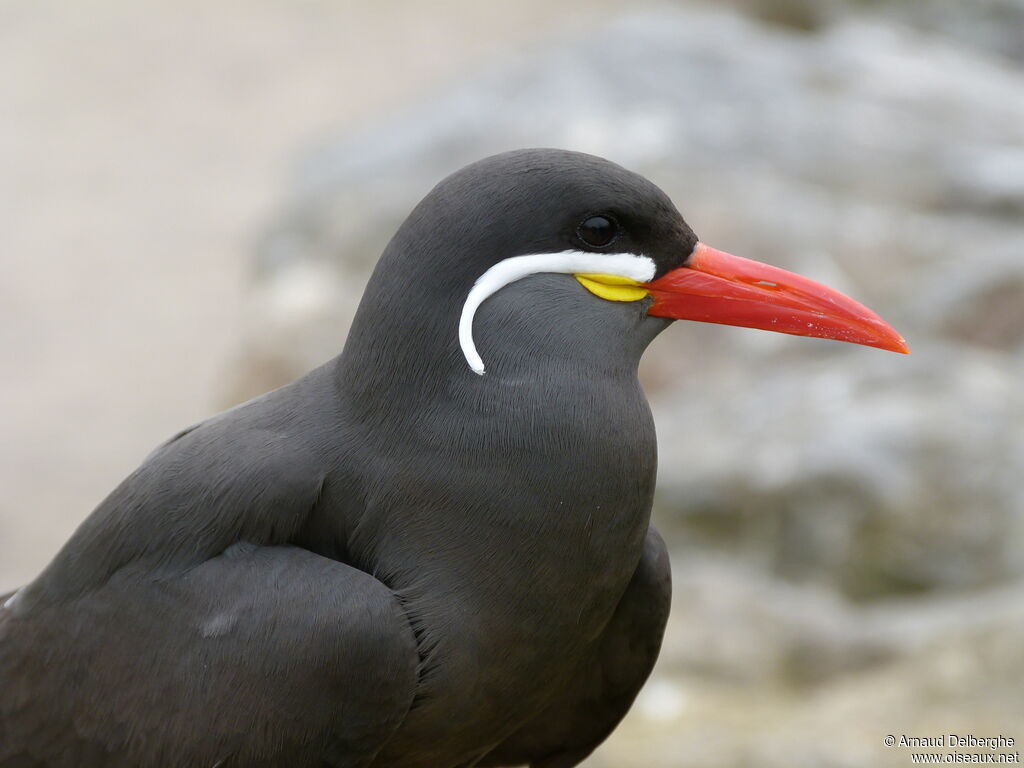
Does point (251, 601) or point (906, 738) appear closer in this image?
point (251, 601)

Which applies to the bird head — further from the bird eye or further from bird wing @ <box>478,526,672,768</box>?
bird wing @ <box>478,526,672,768</box>

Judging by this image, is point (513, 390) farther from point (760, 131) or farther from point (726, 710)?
point (760, 131)

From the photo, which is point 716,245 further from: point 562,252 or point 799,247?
point 562,252

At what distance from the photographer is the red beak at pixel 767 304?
3180 millimetres

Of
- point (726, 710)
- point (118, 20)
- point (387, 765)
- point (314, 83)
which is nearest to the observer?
point (387, 765)

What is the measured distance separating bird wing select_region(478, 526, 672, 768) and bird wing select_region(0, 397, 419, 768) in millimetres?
665

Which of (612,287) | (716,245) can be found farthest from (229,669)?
(716,245)

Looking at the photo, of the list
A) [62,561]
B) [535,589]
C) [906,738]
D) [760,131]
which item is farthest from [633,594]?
[760,131]

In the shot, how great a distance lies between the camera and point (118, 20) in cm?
1670

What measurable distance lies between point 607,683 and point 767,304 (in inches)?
38.2

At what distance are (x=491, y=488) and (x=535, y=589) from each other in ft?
Answer: 0.73

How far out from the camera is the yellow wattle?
3053 mm

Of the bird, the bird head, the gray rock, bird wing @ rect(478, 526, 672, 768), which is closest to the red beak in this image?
the bird head

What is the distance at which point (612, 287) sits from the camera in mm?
3084
